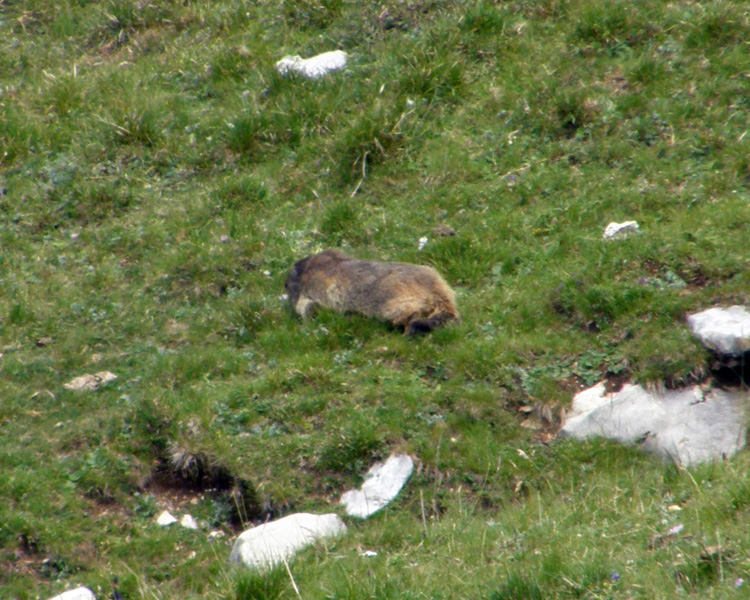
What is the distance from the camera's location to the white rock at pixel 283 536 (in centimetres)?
515

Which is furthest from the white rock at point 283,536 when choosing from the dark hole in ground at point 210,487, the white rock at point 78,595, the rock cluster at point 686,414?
the rock cluster at point 686,414

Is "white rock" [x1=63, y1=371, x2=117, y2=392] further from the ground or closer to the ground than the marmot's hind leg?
closer to the ground

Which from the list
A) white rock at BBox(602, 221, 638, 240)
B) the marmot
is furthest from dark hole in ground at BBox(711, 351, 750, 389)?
the marmot

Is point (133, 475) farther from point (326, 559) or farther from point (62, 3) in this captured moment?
point (62, 3)

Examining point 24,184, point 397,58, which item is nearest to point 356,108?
point 397,58

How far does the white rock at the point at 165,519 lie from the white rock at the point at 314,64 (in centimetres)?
587

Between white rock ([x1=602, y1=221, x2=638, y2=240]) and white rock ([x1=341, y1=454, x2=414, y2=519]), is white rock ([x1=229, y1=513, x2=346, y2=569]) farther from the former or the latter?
white rock ([x1=602, y1=221, x2=638, y2=240])

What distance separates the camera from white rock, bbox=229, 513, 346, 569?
5.15 m

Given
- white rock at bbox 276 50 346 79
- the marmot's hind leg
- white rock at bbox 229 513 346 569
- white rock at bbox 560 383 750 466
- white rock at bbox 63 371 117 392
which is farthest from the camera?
white rock at bbox 276 50 346 79

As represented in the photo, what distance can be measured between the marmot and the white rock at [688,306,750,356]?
194 centimetres

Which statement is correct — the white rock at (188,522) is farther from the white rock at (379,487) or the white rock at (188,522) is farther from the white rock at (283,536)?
the white rock at (379,487)

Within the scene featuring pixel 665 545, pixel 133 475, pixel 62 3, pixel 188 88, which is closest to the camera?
pixel 665 545

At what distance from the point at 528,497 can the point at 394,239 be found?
3.46 meters

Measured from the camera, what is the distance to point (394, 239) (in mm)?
8477
